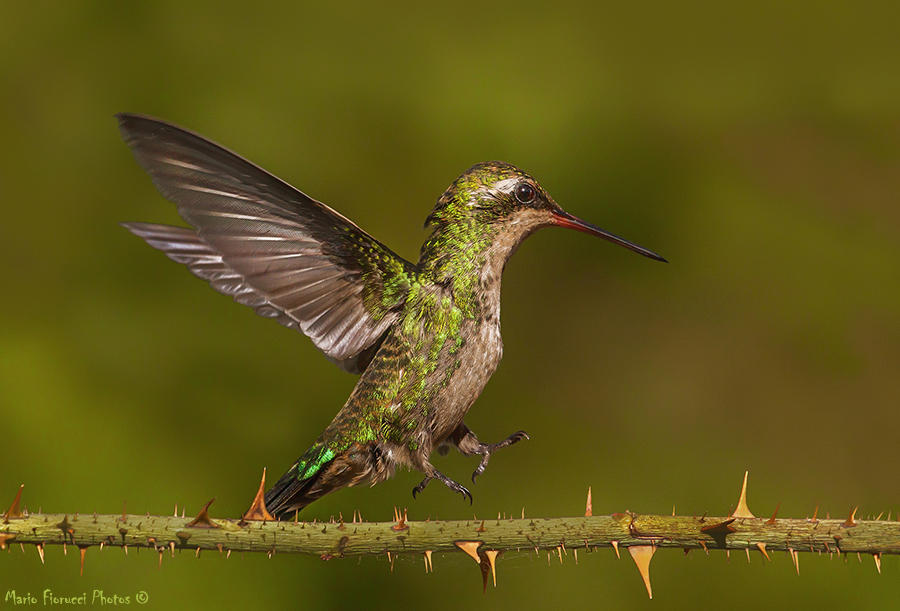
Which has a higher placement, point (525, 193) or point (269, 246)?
point (525, 193)

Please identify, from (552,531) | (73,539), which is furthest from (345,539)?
(73,539)

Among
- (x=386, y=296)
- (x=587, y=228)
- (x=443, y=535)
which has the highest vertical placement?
(x=587, y=228)

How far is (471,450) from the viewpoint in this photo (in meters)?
1.97

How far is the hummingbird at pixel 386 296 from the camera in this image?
1650mm

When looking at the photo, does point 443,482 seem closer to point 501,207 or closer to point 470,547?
point 470,547

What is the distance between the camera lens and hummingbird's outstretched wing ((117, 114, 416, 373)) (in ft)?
4.64

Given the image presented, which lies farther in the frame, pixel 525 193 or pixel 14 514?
pixel 525 193

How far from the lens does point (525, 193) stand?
1795mm

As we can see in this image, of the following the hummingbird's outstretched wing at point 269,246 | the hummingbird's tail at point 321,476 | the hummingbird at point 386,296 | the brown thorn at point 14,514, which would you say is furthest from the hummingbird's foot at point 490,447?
the brown thorn at point 14,514

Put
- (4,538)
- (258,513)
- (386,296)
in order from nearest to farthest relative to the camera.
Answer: (4,538), (258,513), (386,296)

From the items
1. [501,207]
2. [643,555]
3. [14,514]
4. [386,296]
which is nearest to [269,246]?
[386,296]

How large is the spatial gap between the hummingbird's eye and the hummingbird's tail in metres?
0.72

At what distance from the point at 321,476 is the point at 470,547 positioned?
61 cm

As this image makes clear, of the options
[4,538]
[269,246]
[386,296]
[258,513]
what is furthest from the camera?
[386,296]
